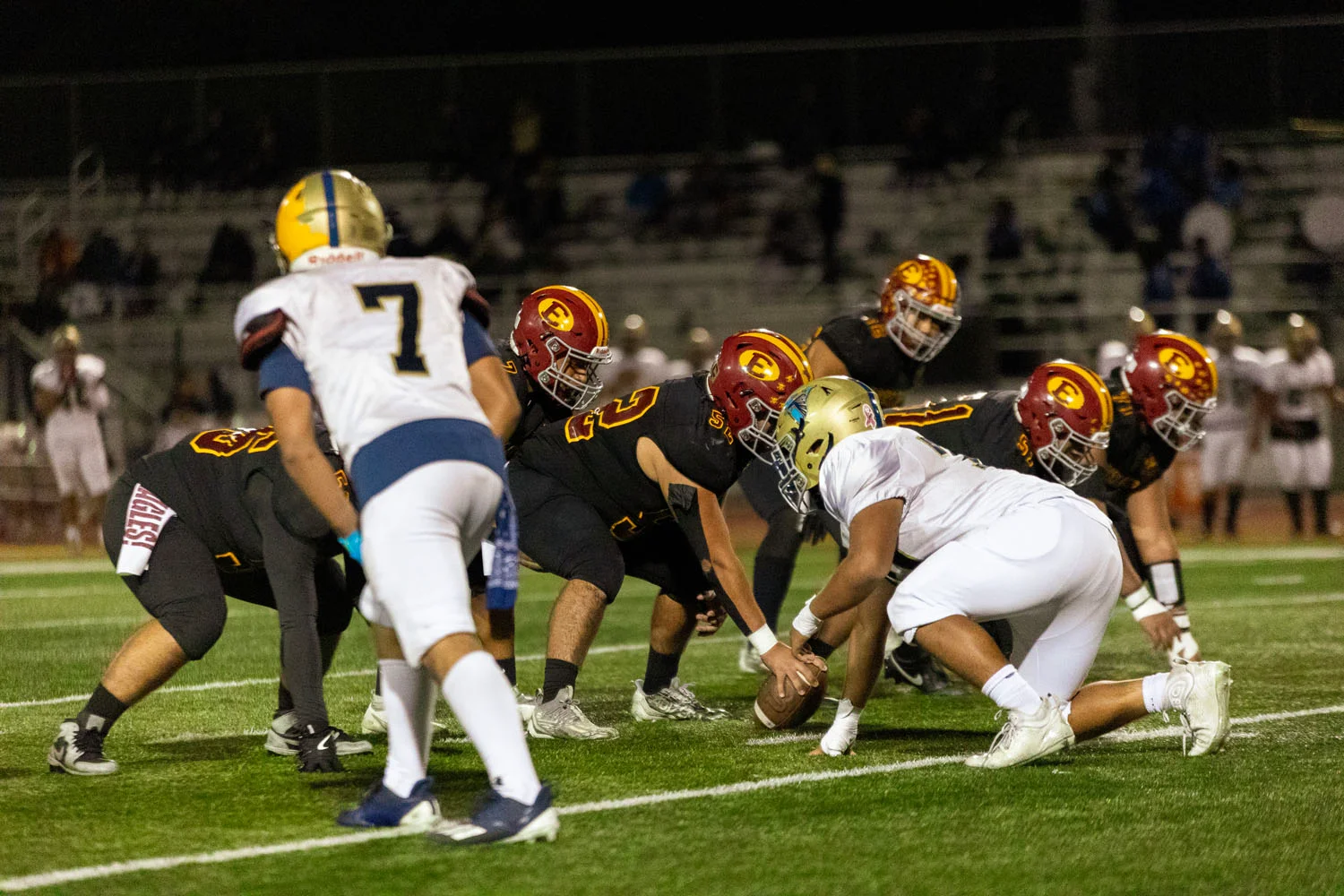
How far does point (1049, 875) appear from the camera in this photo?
3.78m

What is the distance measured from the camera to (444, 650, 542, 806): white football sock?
3.77 meters

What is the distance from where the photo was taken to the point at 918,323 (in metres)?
7.72

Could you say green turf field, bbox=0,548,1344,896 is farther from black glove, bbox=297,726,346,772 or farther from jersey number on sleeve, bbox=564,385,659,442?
jersey number on sleeve, bbox=564,385,659,442

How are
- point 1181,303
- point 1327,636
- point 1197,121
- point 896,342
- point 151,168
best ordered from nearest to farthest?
1. point 896,342
2. point 1327,636
3. point 1181,303
4. point 1197,121
5. point 151,168

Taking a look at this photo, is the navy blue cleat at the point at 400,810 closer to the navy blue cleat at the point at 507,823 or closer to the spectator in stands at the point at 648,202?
the navy blue cleat at the point at 507,823

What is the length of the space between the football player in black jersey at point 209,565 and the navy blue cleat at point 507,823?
1.25m

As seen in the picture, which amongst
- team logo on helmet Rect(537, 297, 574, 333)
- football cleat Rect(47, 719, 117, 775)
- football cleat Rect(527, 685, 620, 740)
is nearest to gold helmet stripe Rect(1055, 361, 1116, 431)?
team logo on helmet Rect(537, 297, 574, 333)

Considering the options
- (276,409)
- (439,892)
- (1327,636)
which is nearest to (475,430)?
(276,409)

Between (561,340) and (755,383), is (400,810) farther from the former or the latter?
(561,340)

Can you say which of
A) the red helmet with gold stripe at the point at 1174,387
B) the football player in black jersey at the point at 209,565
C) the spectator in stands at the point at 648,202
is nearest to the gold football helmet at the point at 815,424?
the football player in black jersey at the point at 209,565

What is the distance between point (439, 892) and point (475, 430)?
111 cm

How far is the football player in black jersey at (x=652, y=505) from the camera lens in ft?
19.1

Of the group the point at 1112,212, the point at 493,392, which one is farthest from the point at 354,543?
the point at 1112,212

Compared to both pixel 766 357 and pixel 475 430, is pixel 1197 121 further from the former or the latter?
pixel 475 430
